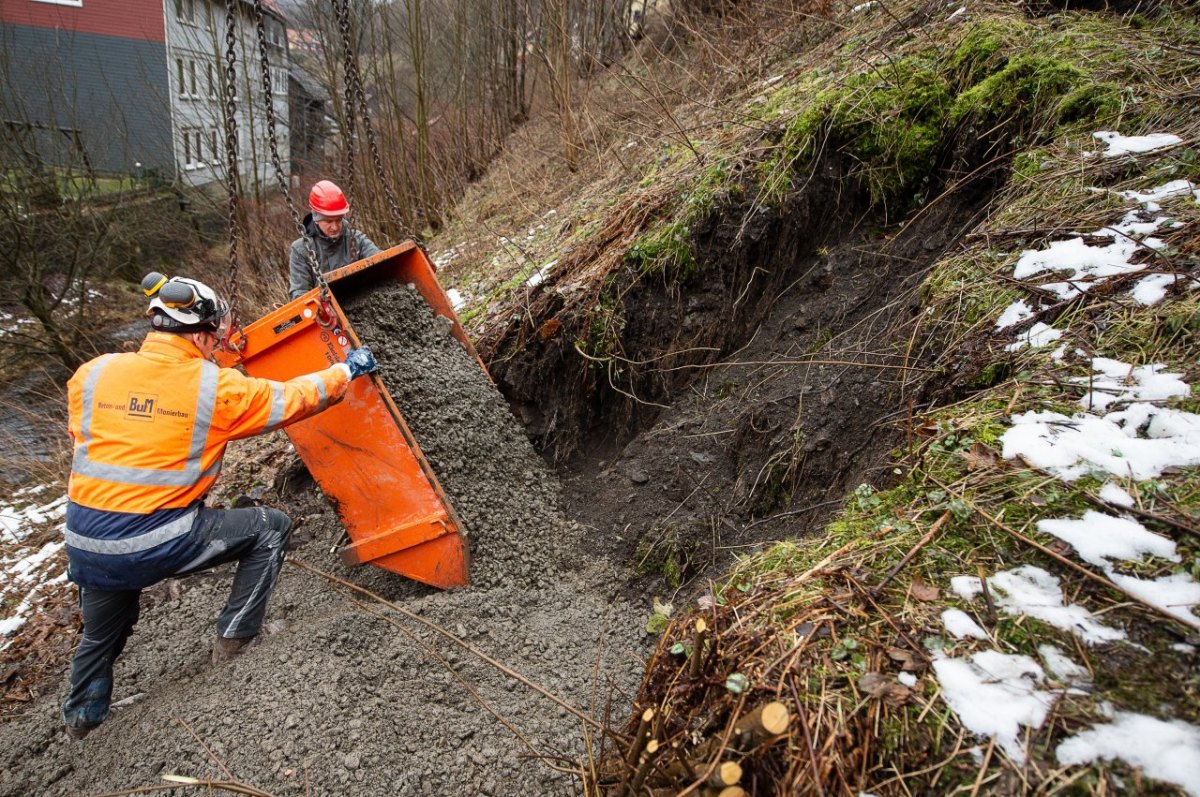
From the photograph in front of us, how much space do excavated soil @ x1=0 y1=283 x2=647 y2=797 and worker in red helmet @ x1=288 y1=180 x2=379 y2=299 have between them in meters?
0.89

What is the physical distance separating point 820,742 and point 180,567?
107 inches

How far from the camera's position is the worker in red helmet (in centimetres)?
452

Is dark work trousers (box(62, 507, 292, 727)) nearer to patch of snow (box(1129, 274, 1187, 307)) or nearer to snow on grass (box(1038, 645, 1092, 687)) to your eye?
snow on grass (box(1038, 645, 1092, 687))

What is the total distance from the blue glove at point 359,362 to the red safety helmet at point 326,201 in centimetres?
171

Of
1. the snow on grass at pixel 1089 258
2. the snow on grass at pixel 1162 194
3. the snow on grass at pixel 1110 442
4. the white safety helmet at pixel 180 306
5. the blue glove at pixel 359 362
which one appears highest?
the white safety helmet at pixel 180 306

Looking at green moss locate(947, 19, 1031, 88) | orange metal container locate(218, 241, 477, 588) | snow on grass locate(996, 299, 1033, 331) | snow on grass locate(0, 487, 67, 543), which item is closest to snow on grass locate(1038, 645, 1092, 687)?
snow on grass locate(996, 299, 1033, 331)

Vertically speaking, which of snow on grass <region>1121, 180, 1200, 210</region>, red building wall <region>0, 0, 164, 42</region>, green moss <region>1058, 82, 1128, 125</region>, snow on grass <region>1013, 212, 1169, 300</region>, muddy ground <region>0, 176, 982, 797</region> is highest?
red building wall <region>0, 0, 164, 42</region>

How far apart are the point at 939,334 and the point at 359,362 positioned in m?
2.68

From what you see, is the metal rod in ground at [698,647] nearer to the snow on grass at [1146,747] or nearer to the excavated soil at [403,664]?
the excavated soil at [403,664]

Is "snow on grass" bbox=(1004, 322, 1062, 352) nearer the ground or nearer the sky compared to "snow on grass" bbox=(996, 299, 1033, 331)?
nearer the ground

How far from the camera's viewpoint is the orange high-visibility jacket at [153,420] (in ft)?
9.20

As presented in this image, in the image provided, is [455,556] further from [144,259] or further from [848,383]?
[144,259]

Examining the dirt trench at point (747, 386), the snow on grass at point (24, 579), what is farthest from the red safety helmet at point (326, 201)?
the snow on grass at point (24, 579)

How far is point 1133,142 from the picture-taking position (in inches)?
Answer: 127
